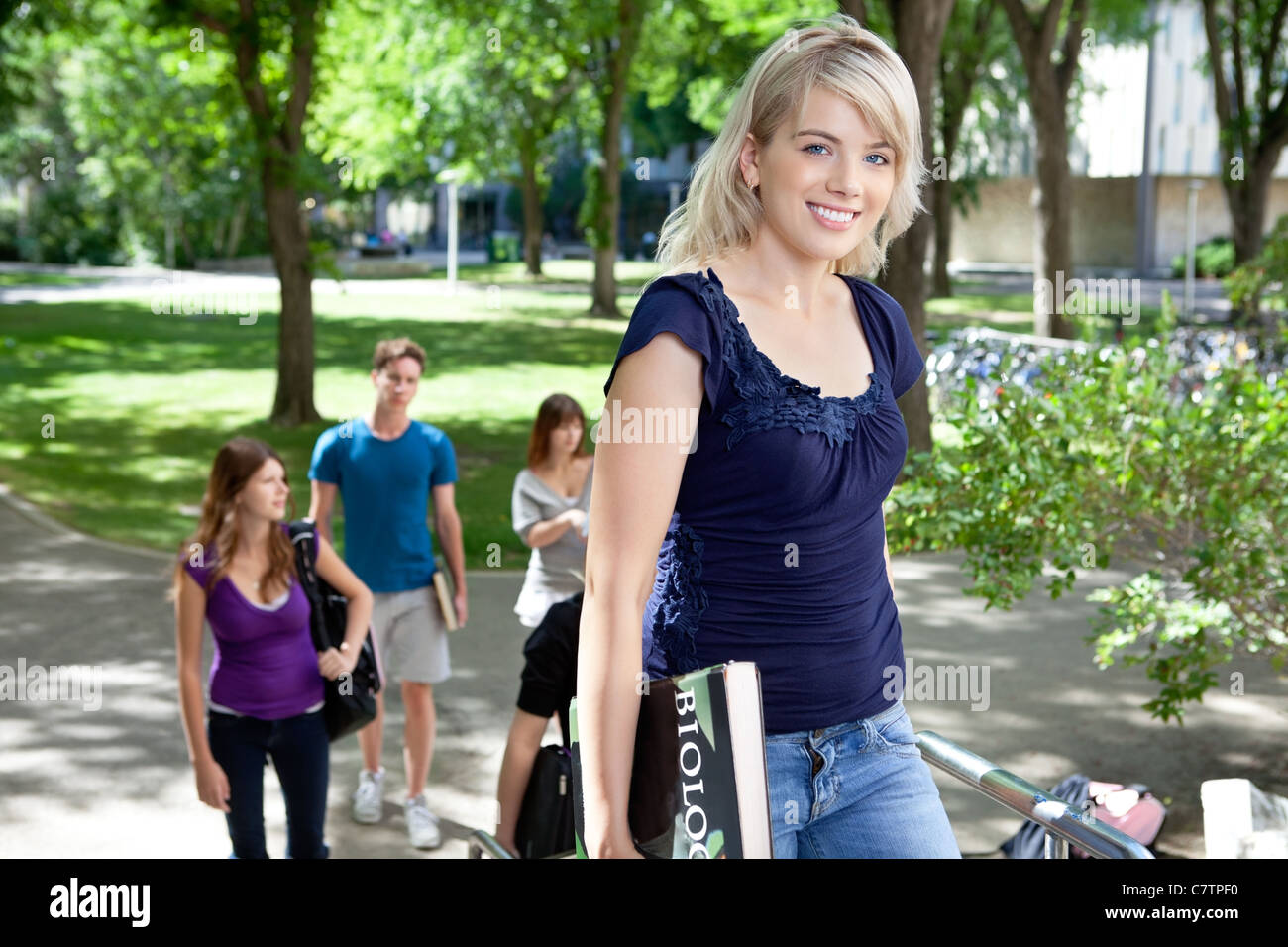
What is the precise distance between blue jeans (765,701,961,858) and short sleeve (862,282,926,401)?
58cm

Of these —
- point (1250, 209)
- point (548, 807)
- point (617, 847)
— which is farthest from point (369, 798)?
point (1250, 209)

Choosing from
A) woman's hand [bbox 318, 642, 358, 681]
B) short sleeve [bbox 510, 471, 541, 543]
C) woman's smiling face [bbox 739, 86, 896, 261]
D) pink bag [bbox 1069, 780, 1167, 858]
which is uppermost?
woman's smiling face [bbox 739, 86, 896, 261]

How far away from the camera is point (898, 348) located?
2.48 m

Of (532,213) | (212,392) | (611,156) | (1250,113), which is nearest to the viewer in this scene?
(1250,113)

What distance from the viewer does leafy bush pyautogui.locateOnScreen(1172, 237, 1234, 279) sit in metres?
46.8

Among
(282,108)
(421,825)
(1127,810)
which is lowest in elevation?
(421,825)

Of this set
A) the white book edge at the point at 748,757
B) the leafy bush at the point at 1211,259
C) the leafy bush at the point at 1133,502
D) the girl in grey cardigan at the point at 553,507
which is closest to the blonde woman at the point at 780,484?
the white book edge at the point at 748,757

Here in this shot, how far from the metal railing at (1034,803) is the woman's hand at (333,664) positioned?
2.79 m

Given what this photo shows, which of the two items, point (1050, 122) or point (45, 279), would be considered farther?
point (45, 279)

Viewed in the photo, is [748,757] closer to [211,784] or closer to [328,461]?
[211,784]

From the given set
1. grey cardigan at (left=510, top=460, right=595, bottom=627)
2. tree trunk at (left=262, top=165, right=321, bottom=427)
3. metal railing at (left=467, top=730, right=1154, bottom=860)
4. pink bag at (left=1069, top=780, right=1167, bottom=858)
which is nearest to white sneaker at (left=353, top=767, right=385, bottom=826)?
grey cardigan at (left=510, top=460, right=595, bottom=627)

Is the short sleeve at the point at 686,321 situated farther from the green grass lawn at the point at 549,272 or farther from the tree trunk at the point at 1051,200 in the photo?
the green grass lawn at the point at 549,272

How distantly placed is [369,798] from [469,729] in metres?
1.13

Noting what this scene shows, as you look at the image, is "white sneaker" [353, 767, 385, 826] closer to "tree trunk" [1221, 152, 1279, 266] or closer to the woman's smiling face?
the woman's smiling face
